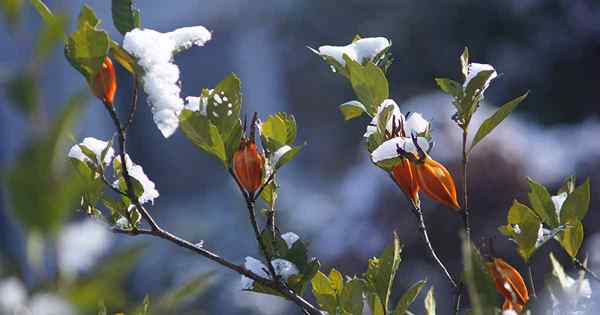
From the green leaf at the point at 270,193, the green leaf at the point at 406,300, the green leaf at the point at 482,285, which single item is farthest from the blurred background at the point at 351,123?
the green leaf at the point at 482,285

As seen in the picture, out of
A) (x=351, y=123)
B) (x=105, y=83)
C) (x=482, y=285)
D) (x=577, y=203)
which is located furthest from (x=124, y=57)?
(x=351, y=123)

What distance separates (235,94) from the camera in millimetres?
604

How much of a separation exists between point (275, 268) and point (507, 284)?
0.17 m

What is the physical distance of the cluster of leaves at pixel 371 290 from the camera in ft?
1.98

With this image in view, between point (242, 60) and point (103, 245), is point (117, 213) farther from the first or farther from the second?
point (242, 60)

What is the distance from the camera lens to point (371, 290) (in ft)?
2.12

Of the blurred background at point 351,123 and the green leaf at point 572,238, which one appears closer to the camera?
the green leaf at point 572,238

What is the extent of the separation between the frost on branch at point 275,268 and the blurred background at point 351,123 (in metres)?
1.34

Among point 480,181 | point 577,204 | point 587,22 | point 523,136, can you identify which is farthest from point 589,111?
point 577,204

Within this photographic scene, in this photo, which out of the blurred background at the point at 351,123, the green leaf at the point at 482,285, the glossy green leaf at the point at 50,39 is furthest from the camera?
the blurred background at the point at 351,123

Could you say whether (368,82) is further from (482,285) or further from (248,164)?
(482,285)

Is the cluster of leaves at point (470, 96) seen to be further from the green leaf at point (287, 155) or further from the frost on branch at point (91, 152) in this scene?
the frost on branch at point (91, 152)

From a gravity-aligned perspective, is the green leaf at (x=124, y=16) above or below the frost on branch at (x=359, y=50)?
above

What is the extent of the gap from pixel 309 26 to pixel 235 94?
424 centimetres
